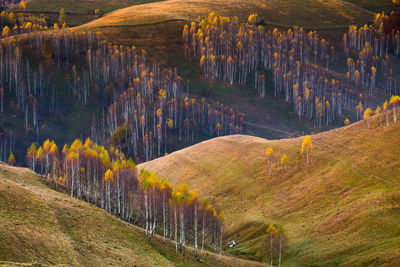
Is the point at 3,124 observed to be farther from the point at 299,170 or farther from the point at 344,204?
the point at 344,204

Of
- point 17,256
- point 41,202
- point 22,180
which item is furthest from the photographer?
point 22,180

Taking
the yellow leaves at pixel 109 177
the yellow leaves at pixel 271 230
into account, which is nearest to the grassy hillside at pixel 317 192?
the yellow leaves at pixel 271 230

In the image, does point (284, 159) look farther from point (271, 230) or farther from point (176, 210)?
point (176, 210)

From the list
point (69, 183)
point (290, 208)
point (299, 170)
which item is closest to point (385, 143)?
point (299, 170)

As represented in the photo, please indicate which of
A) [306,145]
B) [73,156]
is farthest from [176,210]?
[306,145]

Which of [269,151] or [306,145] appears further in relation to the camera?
[269,151]

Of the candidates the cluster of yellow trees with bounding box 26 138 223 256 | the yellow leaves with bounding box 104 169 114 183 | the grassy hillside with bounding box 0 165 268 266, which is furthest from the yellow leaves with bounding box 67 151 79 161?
the grassy hillside with bounding box 0 165 268 266
